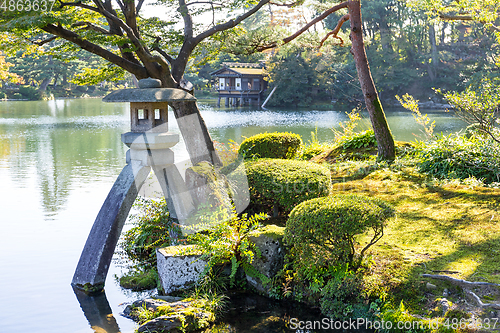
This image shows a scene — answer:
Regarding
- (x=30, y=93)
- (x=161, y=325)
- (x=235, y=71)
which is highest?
(x=235, y=71)

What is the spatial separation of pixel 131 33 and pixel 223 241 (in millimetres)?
3326

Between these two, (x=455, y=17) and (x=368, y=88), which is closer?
(x=368, y=88)

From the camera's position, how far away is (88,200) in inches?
323

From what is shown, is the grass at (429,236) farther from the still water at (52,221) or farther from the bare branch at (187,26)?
the bare branch at (187,26)

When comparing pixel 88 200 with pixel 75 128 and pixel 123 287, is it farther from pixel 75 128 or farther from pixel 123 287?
pixel 75 128

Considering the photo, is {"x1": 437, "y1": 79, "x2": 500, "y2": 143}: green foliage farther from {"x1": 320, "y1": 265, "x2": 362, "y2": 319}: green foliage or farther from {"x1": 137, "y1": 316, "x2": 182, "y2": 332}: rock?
{"x1": 137, "y1": 316, "x2": 182, "y2": 332}: rock

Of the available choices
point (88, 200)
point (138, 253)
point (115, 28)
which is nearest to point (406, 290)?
point (138, 253)

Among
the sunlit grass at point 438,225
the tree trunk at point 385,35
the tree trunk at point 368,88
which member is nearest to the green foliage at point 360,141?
the tree trunk at point 368,88

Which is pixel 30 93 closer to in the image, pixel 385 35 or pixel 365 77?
pixel 385 35

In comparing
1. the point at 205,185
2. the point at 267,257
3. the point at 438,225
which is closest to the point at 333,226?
the point at 267,257

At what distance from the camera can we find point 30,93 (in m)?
39.1

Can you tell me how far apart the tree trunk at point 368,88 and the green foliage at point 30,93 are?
38581 millimetres

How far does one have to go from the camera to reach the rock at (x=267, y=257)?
4.28 m

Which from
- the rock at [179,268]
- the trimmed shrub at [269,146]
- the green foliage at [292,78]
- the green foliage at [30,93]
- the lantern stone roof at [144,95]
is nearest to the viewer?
the rock at [179,268]
